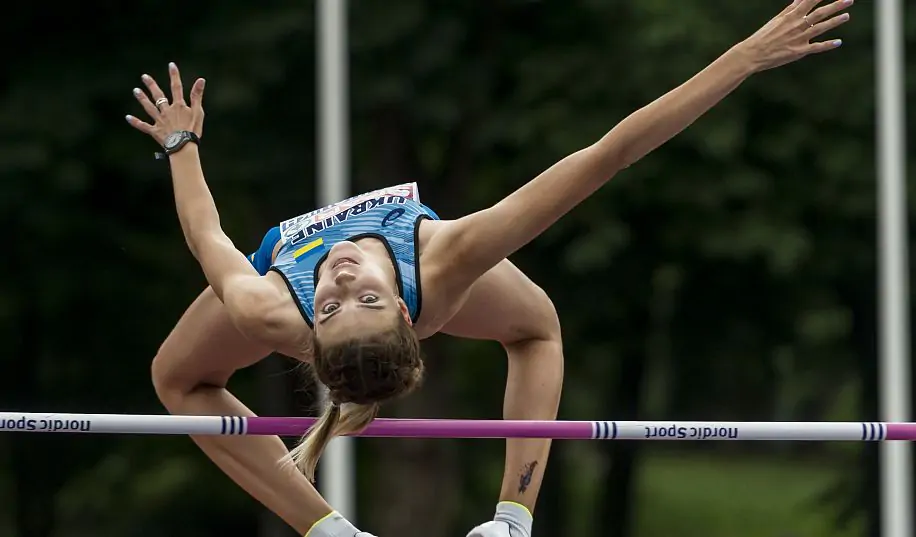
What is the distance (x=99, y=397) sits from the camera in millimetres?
9250

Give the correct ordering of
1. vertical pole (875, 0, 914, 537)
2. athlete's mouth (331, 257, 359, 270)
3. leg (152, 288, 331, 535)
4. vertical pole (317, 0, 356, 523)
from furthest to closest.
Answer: vertical pole (875, 0, 914, 537) < vertical pole (317, 0, 356, 523) < leg (152, 288, 331, 535) < athlete's mouth (331, 257, 359, 270)

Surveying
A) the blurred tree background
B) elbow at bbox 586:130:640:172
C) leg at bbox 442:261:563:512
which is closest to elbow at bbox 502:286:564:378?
leg at bbox 442:261:563:512

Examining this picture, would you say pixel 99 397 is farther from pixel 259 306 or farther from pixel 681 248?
pixel 259 306

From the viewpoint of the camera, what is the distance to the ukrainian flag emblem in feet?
14.3

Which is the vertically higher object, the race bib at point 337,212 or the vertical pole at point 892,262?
the vertical pole at point 892,262

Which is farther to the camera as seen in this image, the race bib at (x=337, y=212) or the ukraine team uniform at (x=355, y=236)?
the race bib at (x=337, y=212)

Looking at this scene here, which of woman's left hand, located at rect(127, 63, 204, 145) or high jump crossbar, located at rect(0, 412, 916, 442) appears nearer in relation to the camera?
high jump crossbar, located at rect(0, 412, 916, 442)

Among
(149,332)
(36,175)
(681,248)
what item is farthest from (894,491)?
(36,175)

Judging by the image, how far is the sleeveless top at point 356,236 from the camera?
4211 millimetres

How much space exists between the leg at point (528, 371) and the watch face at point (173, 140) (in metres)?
0.93

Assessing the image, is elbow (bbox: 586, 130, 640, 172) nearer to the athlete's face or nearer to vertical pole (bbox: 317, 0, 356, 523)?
the athlete's face

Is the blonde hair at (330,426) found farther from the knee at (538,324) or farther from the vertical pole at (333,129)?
the vertical pole at (333,129)

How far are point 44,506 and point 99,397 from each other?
0.94m

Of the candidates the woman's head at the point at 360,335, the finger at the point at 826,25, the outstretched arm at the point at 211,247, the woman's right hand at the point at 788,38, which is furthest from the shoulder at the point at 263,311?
the finger at the point at 826,25
